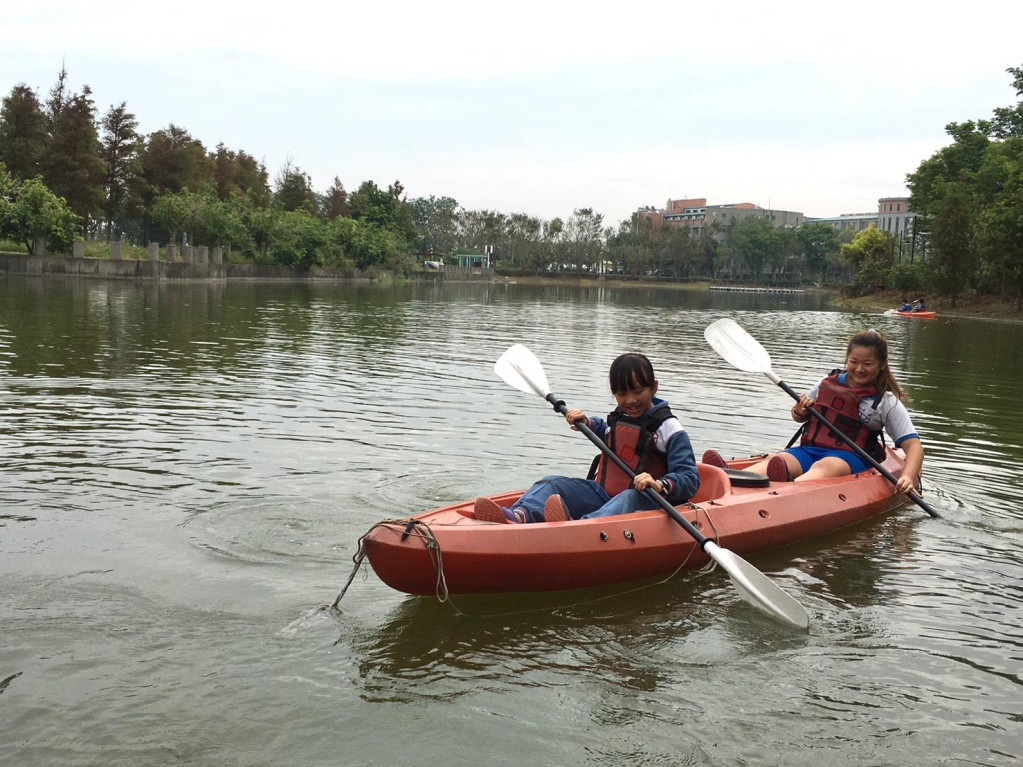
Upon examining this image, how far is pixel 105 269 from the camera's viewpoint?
41.5m

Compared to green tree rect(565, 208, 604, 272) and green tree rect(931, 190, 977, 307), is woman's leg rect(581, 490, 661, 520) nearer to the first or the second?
green tree rect(931, 190, 977, 307)

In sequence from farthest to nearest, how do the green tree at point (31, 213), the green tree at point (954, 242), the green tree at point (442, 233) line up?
the green tree at point (442, 233) < the green tree at point (954, 242) < the green tree at point (31, 213)

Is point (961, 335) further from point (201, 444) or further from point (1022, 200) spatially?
point (201, 444)

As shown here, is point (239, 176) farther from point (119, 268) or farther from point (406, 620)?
point (406, 620)

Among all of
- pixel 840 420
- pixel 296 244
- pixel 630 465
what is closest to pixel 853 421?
pixel 840 420

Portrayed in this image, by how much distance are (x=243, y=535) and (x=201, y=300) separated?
83.1 feet

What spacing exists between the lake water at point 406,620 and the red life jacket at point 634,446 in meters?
A: 0.71

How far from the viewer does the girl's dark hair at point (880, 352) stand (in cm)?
764

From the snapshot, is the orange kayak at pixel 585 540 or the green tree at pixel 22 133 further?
the green tree at pixel 22 133

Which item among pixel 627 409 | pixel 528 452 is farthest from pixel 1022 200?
pixel 627 409

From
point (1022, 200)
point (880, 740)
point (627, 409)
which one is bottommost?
point (880, 740)

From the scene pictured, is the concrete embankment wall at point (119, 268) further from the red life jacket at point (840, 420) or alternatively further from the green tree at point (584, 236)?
the green tree at point (584, 236)

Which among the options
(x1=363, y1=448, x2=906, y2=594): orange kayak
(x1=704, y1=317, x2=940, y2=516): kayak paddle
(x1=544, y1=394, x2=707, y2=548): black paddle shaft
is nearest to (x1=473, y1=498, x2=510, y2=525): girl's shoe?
(x1=363, y1=448, x2=906, y2=594): orange kayak

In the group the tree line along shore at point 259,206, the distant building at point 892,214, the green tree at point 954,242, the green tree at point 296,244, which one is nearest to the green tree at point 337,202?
the tree line along shore at point 259,206
